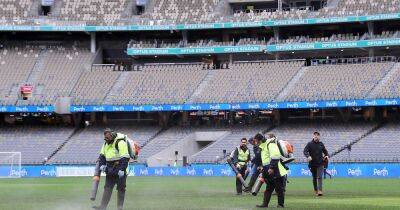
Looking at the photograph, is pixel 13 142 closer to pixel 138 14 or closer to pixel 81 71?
pixel 81 71

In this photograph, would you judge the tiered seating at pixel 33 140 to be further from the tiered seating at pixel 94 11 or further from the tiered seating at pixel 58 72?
the tiered seating at pixel 94 11

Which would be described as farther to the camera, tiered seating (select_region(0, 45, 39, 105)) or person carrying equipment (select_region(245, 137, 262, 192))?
tiered seating (select_region(0, 45, 39, 105))

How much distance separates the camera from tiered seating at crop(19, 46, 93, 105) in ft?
248

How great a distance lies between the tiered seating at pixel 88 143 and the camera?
2736 inches

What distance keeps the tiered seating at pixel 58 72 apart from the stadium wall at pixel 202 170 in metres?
11.9

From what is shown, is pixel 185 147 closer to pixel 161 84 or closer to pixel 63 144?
pixel 161 84

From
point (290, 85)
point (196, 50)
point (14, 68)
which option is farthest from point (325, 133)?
point (14, 68)

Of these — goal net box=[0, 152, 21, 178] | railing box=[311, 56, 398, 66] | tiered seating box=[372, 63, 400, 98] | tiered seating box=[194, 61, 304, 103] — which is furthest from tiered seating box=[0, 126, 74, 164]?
tiered seating box=[372, 63, 400, 98]

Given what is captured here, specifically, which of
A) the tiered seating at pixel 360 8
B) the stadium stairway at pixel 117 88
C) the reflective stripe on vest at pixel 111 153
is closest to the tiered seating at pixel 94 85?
the stadium stairway at pixel 117 88

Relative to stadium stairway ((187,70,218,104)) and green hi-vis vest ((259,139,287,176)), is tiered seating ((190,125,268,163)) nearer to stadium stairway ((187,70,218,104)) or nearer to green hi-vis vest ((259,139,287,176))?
stadium stairway ((187,70,218,104))

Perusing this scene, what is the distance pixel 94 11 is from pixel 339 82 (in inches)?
920

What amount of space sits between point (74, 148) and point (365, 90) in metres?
23.2

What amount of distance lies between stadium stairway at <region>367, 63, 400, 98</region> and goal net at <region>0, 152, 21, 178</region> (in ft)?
86.6

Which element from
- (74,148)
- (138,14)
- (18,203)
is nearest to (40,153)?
(74,148)
